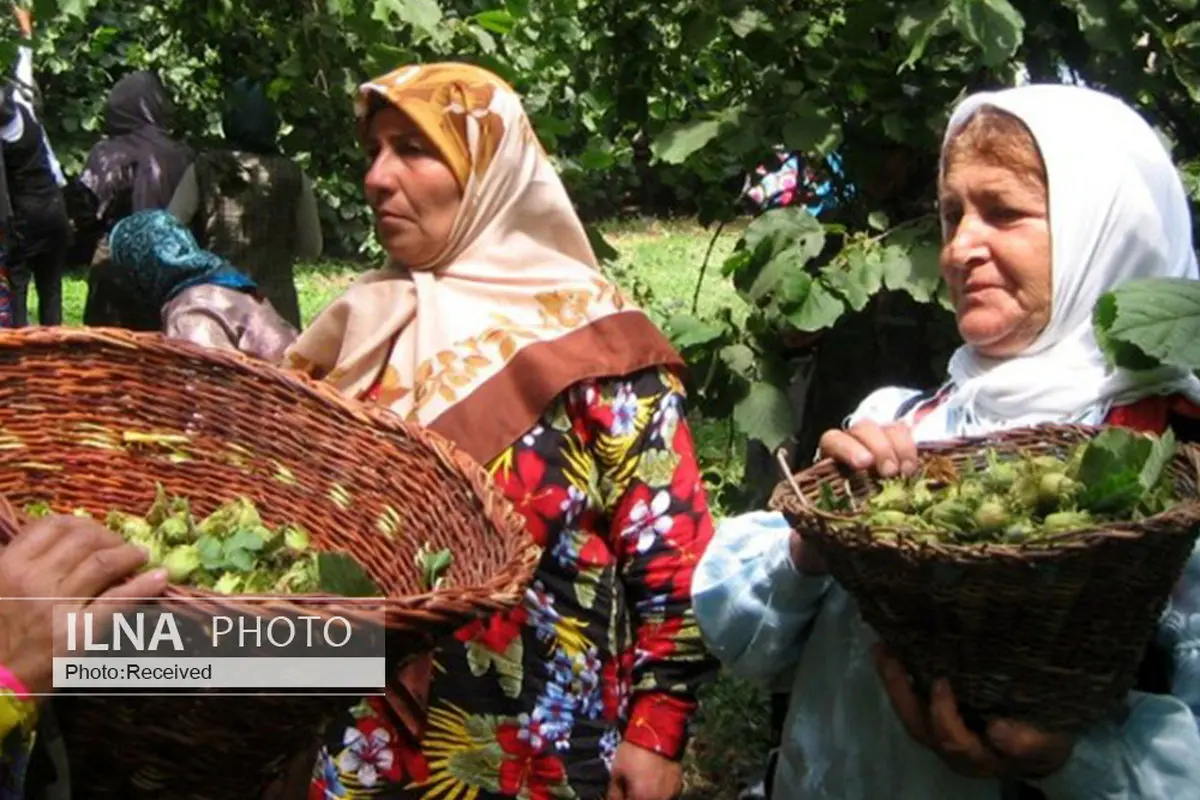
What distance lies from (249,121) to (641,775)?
3.71m

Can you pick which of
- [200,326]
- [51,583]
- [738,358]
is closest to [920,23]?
[738,358]

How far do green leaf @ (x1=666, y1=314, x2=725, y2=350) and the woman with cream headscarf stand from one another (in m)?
0.49

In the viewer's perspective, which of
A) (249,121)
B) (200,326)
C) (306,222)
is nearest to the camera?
(200,326)

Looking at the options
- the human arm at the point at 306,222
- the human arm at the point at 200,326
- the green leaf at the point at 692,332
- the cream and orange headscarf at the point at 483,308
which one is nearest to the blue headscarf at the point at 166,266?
the human arm at the point at 200,326

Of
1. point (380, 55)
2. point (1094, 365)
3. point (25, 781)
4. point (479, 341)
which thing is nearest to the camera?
point (25, 781)

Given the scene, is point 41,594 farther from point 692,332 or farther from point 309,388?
point 692,332

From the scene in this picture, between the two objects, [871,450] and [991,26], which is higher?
[991,26]

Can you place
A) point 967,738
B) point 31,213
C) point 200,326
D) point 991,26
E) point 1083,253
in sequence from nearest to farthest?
point 967,738 < point 1083,253 < point 991,26 < point 200,326 < point 31,213

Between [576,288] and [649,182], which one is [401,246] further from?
[649,182]

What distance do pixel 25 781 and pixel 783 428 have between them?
6.09ft

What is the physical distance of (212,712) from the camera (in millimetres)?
1521

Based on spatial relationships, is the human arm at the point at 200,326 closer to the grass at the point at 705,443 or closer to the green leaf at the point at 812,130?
the grass at the point at 705,443

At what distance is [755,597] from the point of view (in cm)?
196

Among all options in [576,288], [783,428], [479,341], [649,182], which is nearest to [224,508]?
[479,341]
